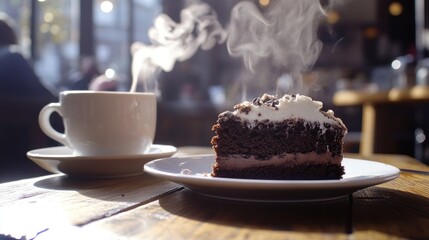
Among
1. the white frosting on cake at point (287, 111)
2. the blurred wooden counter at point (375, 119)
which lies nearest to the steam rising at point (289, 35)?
the white frosting on cake at point (287, 111)

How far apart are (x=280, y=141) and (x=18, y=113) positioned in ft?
7.21

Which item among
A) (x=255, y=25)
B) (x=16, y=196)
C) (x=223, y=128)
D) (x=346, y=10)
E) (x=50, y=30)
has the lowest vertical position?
(x=16, y=196)

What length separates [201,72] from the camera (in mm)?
5348

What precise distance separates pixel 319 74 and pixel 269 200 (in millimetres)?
4883

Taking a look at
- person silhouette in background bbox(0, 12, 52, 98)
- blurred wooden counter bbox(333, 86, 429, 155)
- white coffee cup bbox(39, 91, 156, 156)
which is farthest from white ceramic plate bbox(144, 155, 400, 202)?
person silhouette in background bbox(0, 12, 52, 98)

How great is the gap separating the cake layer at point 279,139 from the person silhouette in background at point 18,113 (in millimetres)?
1990

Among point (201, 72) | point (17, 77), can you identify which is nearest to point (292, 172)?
point (17, 77)

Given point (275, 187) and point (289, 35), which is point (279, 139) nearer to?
point (275, 187)

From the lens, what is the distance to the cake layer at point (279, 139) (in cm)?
77

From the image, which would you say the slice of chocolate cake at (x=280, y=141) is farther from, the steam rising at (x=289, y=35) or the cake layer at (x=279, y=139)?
the steam rising at (x=289, y=35)

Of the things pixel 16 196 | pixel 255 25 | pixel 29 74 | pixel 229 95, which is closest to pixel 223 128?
pixel 16 196

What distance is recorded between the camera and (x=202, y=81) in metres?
5.32

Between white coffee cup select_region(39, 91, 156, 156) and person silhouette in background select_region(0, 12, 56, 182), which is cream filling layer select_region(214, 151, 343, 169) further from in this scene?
person silhouette in background select_region(0, 12, 56, 182)

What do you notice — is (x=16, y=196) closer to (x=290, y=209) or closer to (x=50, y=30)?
(x=290, y=209)
